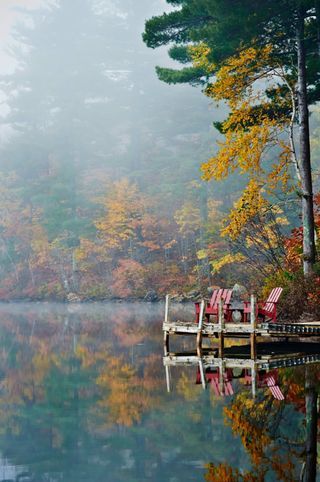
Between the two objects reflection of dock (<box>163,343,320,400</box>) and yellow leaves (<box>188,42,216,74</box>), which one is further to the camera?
yellow leaves (<box>188,42,216,74</box>)

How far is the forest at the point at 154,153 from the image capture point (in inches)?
806

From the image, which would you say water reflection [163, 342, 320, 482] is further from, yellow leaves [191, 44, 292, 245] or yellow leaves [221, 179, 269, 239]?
yellow leaves [191, 44, 292, 245]

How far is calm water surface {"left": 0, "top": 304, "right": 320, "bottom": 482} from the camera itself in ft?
23.5

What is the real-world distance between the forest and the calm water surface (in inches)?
281

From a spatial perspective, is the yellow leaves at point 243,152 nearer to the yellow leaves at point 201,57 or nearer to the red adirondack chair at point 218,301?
the yellow leaves at point 201,57

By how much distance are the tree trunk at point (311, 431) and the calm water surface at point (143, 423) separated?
42 mm

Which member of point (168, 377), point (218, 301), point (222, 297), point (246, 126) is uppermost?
point (246, 126)

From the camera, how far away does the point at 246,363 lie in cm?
1522

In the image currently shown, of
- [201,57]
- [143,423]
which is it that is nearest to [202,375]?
[143,423]

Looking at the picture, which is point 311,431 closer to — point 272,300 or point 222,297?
point 272,300

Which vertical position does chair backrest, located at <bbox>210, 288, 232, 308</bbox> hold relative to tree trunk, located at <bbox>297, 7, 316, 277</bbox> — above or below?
below

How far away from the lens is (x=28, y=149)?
62094mm

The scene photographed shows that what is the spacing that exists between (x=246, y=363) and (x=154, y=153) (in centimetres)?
4381

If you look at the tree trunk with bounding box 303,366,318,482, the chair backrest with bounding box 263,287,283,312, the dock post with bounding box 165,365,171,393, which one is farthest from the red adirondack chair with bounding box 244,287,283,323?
the tree trunk with bounding box 303,366,318,482
